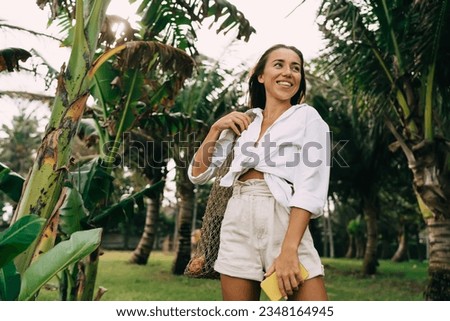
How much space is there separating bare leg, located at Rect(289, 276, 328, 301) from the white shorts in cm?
4

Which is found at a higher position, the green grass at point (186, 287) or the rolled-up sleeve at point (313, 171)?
the rolled-up sleeve at point (313, 171)

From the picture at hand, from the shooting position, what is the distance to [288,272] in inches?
63.1

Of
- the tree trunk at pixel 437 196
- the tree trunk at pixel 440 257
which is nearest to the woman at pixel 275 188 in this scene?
the tree trunk at pixel 437 196

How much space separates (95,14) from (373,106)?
5.70 meters

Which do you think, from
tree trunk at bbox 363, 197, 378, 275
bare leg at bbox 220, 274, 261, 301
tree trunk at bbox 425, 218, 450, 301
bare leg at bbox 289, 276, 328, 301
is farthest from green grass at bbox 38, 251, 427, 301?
bare leg at bbox 289, 276, 328, 301

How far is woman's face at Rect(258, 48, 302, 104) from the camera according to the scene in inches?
74.9

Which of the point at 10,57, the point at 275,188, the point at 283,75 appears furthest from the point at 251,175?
the point at 10,57

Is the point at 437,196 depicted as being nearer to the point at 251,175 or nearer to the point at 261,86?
the point at 261,86

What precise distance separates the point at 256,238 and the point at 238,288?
0.18m

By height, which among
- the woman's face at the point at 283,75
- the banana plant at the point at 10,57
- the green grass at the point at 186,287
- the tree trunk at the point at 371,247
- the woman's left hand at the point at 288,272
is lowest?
the green grass at the point at 186,287

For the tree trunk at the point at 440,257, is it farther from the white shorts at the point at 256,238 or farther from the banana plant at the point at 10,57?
the white shorts at the point at 256,238

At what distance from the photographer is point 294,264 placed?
161 cm

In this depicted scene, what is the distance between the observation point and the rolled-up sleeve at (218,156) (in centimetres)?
197
